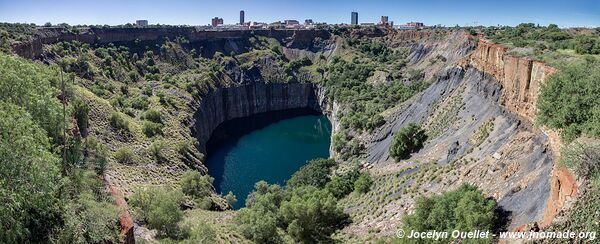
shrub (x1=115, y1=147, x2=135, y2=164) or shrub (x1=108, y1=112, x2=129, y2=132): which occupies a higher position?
shrub (x1=108, y1=112, x2=129, y2=132)

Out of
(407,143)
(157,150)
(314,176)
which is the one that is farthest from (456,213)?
(157,150)

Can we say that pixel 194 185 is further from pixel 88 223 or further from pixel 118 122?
pixel 88 223

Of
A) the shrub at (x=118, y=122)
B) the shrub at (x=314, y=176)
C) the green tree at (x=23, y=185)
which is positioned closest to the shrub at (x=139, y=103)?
the shrub at (x=118, y=122)

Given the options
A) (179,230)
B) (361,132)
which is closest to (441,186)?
(179,230)

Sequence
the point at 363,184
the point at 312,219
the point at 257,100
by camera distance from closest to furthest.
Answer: the point at 312,219
the point at 363,184
the point at 257,100

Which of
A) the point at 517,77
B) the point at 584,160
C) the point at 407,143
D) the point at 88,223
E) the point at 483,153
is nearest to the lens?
the point at 584,160

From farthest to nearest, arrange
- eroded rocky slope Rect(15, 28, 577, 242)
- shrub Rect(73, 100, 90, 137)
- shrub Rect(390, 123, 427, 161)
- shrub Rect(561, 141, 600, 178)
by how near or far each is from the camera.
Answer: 1. shrub Rect(390, 123, 427, 161)
2. shrub Rect(73, 100, 90, 137)
3. eroded rocky slope Rect(15, 28, 577, 242)
4. shrub Rect(561, 141, 600, 178)

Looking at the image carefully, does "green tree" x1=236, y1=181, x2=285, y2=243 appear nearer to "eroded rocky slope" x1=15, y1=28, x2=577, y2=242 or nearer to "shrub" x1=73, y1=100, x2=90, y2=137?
"eroded rocky slope" x1=15, y1=28, x2=577, y2=242

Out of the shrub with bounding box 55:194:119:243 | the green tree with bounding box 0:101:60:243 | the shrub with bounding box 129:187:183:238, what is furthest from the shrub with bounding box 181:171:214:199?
the green tree with bounding box 0:101:60:243
